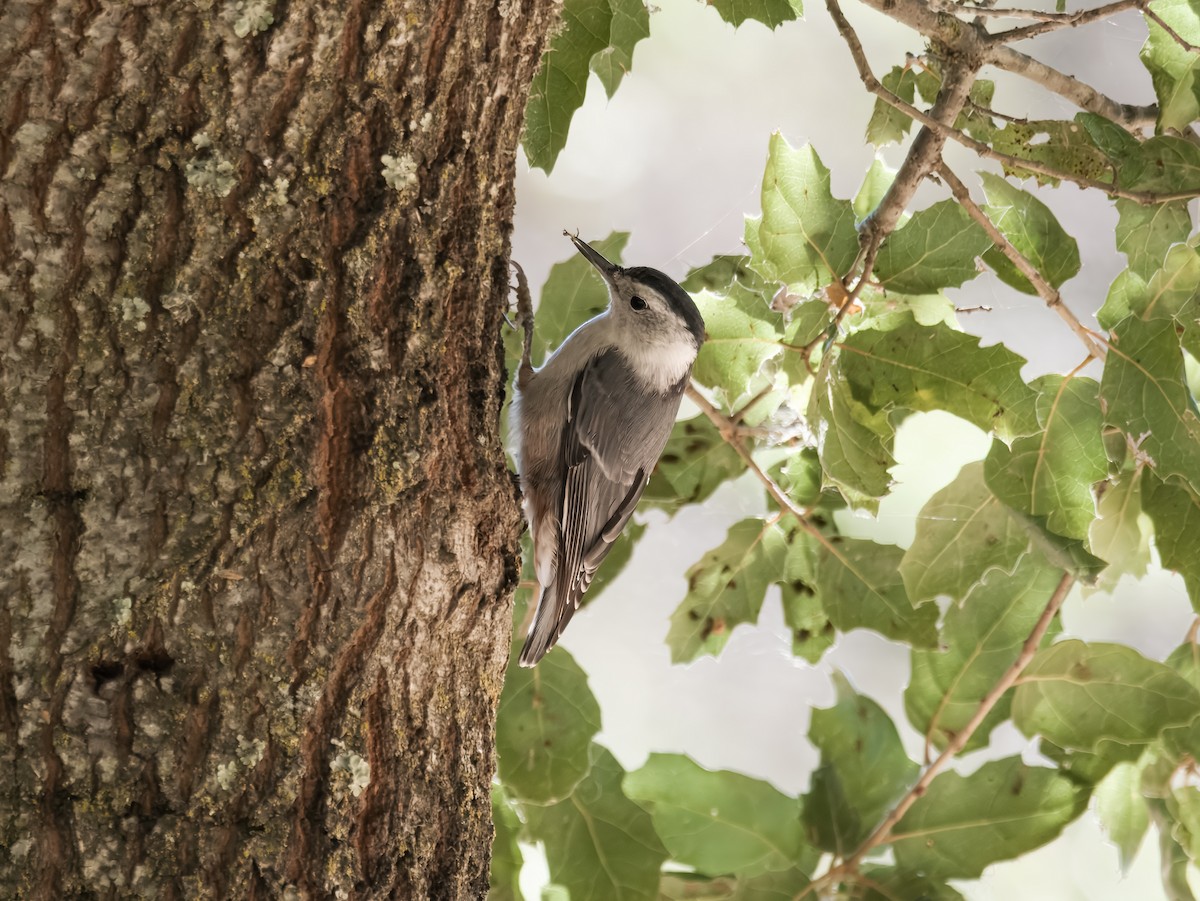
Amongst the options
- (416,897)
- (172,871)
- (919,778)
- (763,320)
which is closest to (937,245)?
(763,320)

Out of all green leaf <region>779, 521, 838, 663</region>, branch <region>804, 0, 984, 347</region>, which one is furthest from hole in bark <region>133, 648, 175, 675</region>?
green leaf <region>779, 521, 838, 663</region>

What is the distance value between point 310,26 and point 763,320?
107cm

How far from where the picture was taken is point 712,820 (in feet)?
6.96

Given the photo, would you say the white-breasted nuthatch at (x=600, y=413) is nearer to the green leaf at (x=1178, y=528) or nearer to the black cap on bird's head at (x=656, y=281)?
the black cap on bird's head at (x=656, y=281)

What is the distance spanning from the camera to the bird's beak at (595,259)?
2328mm

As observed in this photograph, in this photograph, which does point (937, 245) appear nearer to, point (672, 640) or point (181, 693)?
point (672, 640)

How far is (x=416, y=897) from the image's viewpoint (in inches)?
46.6

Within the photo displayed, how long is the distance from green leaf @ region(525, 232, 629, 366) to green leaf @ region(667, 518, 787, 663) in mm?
545

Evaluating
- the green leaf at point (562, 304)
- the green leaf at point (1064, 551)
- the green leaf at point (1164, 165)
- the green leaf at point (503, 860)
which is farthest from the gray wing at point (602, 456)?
the green leaf at point (1164, 165)

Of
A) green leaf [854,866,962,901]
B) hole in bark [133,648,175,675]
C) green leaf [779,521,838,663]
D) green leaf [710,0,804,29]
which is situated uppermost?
green leaf [710,0,804,29]

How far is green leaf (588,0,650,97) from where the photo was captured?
6.30ft

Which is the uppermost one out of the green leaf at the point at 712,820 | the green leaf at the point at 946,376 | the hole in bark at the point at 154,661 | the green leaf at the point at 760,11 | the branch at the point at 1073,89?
the branch at the point at 1073,89

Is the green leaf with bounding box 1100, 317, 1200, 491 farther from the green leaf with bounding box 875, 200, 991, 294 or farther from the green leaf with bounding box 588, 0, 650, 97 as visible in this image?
the green leaf with bounding box 588, 0, 650, 97

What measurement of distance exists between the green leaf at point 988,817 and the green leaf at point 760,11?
58.4 inches
